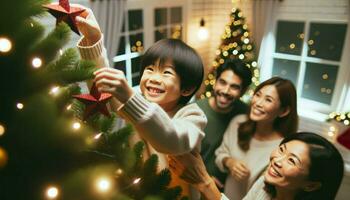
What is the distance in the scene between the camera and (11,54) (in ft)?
1.63

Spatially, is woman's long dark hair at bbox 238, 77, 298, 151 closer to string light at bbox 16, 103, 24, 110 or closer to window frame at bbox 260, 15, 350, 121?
string light at bbox 16, 103, 24, 110

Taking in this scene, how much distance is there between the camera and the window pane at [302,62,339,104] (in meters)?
3.79

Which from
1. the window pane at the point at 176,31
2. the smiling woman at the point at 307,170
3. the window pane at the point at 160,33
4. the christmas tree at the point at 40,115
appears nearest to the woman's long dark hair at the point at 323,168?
the smiling woman at the point at 307,170

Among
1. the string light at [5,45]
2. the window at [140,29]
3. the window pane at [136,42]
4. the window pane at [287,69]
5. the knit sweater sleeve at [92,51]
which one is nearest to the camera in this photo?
the string light at [5,45]

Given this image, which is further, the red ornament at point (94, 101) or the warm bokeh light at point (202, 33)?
the warm bokeh light at point (202, 33)

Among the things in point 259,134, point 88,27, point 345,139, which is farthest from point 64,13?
point 345,139

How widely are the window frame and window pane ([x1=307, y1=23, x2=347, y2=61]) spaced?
0.06 metres

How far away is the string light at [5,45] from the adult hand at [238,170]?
158 centimetres

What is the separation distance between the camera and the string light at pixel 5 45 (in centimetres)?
48

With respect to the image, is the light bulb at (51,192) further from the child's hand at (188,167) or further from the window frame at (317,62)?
the window frame at (317,62)

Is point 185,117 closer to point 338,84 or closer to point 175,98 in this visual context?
point 175,98

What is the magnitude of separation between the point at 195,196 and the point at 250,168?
0.85 m

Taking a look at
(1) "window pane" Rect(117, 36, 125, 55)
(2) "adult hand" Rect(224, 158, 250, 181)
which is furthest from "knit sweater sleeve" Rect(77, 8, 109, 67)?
(1) "window pane" Rect(117, 36, 125, 55)

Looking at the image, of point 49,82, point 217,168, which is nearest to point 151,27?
point 217,168
